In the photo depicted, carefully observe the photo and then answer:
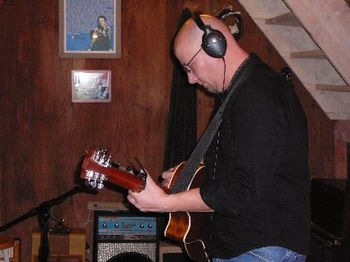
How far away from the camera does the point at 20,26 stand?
428cm

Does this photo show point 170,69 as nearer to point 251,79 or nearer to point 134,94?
point 134,94

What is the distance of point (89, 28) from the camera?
430 cm

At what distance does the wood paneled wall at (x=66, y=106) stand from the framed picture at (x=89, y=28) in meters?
0.06

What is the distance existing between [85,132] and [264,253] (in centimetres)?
264

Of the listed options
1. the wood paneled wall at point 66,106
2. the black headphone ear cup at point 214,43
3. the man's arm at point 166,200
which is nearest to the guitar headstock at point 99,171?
the man's arm at point 166,200

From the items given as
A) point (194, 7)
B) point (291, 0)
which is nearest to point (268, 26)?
point (194, 7)

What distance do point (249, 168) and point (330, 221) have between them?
1.68 meters

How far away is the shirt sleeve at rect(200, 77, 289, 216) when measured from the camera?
72.6 inches

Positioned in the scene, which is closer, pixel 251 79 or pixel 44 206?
pixel 251 79

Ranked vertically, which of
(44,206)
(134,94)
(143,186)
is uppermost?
(134,94)

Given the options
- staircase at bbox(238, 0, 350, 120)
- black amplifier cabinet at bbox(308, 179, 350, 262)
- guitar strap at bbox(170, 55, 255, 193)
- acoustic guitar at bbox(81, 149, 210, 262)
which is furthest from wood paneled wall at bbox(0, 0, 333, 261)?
guitar strap at bbox(170, 55, 255, 193)

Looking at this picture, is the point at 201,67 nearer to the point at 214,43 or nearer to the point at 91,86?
the point at 214,43

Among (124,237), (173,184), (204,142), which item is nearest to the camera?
(204,142)

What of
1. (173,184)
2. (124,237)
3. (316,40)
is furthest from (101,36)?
(173,184)
